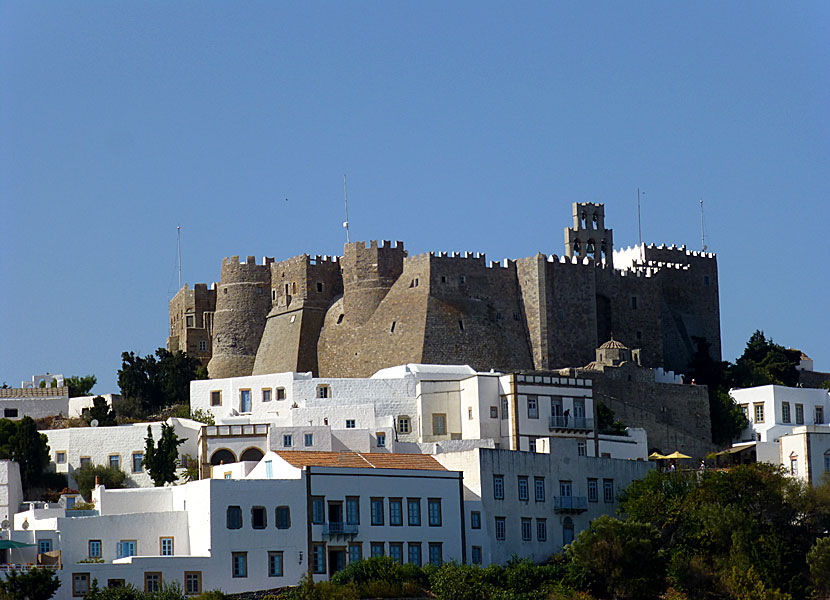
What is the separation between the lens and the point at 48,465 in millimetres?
75625

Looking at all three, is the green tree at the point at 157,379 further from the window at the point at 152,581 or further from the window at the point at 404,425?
the window at the point at 152,581

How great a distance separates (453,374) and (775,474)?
631 inches

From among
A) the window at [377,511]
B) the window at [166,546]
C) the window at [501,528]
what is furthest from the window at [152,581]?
the window at [501,528]

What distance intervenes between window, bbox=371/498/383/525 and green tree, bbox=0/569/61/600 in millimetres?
10772

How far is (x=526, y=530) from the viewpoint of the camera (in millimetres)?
64375

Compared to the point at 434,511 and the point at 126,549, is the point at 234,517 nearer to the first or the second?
the point at 126,549

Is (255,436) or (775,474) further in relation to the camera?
(255,436)

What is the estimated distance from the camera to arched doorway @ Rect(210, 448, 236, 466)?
238ft

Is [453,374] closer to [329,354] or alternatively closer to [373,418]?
[373,418]

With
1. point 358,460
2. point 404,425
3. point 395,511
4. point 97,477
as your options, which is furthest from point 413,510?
point 97,477

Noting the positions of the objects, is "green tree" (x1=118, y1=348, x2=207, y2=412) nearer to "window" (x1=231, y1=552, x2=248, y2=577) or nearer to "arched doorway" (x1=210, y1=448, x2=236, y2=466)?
"arched doorway" (x1=210, y1=448, x2=236, y2=466)

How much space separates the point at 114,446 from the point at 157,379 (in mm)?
10509

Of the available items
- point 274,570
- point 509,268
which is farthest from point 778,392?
point 274,570

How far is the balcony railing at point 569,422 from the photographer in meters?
73.0
